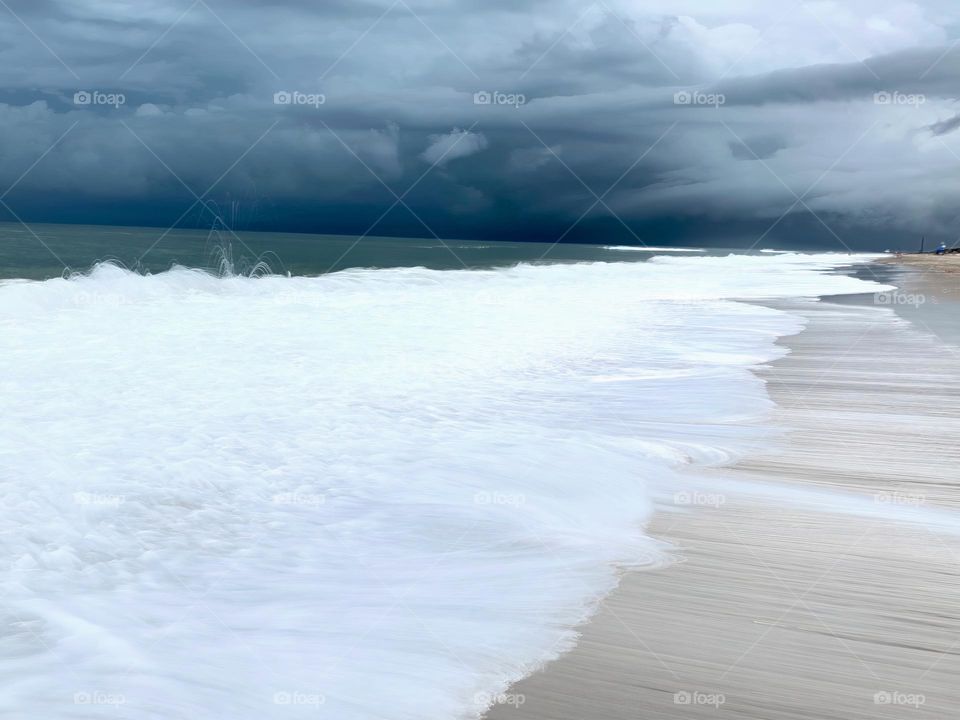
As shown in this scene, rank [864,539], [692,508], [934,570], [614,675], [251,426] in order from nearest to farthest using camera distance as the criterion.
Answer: [614,675], [934,570], [864,539], [692,508], [251,426]

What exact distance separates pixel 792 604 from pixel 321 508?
223 centimetres

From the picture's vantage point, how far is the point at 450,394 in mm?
7195

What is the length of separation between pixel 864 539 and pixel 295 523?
8.47ft

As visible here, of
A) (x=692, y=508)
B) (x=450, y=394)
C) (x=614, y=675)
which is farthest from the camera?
(x=450, y=394)

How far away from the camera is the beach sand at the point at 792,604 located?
252 centimetres

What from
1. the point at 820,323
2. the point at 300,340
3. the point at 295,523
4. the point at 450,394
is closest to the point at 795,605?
the point at 295,523

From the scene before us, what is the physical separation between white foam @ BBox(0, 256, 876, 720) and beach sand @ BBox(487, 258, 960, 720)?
0.19 metres

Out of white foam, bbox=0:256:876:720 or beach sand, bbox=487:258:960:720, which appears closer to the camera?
beach sand, bbox=487:258:960:720

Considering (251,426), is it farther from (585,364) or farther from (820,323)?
(820,323)

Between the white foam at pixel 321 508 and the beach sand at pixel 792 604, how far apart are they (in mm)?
192

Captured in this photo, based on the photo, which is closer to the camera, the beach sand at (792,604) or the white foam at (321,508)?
the beach sand at (792,604)

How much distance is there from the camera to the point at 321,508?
424 cm

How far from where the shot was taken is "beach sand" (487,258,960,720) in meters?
2.52

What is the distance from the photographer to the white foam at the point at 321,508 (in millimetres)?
2701
